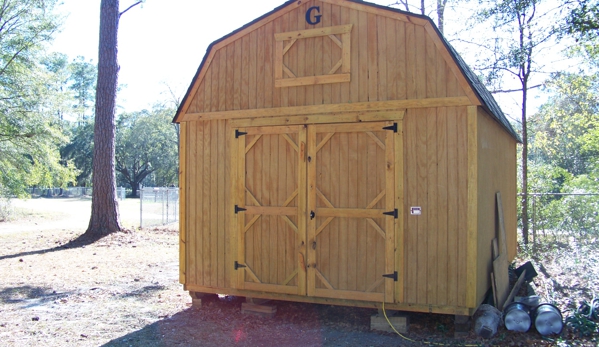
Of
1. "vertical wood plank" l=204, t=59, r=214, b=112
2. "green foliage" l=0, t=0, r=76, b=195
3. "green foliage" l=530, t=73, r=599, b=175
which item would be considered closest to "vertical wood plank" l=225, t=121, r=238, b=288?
"vertical wood plank" l=204, t=59, r=214, b=112

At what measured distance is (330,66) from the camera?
5.97 m

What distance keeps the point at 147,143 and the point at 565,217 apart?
43.1m

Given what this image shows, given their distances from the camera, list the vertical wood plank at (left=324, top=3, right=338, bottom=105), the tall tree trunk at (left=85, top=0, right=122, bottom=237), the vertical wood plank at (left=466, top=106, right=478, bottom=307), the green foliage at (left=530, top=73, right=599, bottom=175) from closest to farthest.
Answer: the vertical wood plank at (left=466, top=106, right=478, bottom=307) → the vertical wood plank at (left=324, top=3, right=338, bottom=105) → the green foliage at (left=530, top=73, right=599, bottom=175) → the tall tree trunk at (left=85, top=0, right=122, bottom=237)

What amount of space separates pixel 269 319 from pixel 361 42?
3.60 metres

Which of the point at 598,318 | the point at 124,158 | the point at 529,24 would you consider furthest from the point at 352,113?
the point at 124,158

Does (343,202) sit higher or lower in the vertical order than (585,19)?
→ lower

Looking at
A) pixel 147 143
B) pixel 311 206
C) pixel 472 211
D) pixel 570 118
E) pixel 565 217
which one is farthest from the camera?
pixel 147 143

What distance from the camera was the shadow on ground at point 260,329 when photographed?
5.28 metres

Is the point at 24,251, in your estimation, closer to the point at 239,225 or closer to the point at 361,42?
the point at 239,225

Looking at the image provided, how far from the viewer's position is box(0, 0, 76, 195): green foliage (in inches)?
651

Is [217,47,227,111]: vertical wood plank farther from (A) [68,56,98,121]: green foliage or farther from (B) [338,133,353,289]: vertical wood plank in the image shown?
(A) [68,56,98,121]: green foliage

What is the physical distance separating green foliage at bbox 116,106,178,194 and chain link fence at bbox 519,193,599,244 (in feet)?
133

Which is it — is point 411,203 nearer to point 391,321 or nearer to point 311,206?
point 311,206

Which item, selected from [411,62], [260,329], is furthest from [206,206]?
[411,62]
